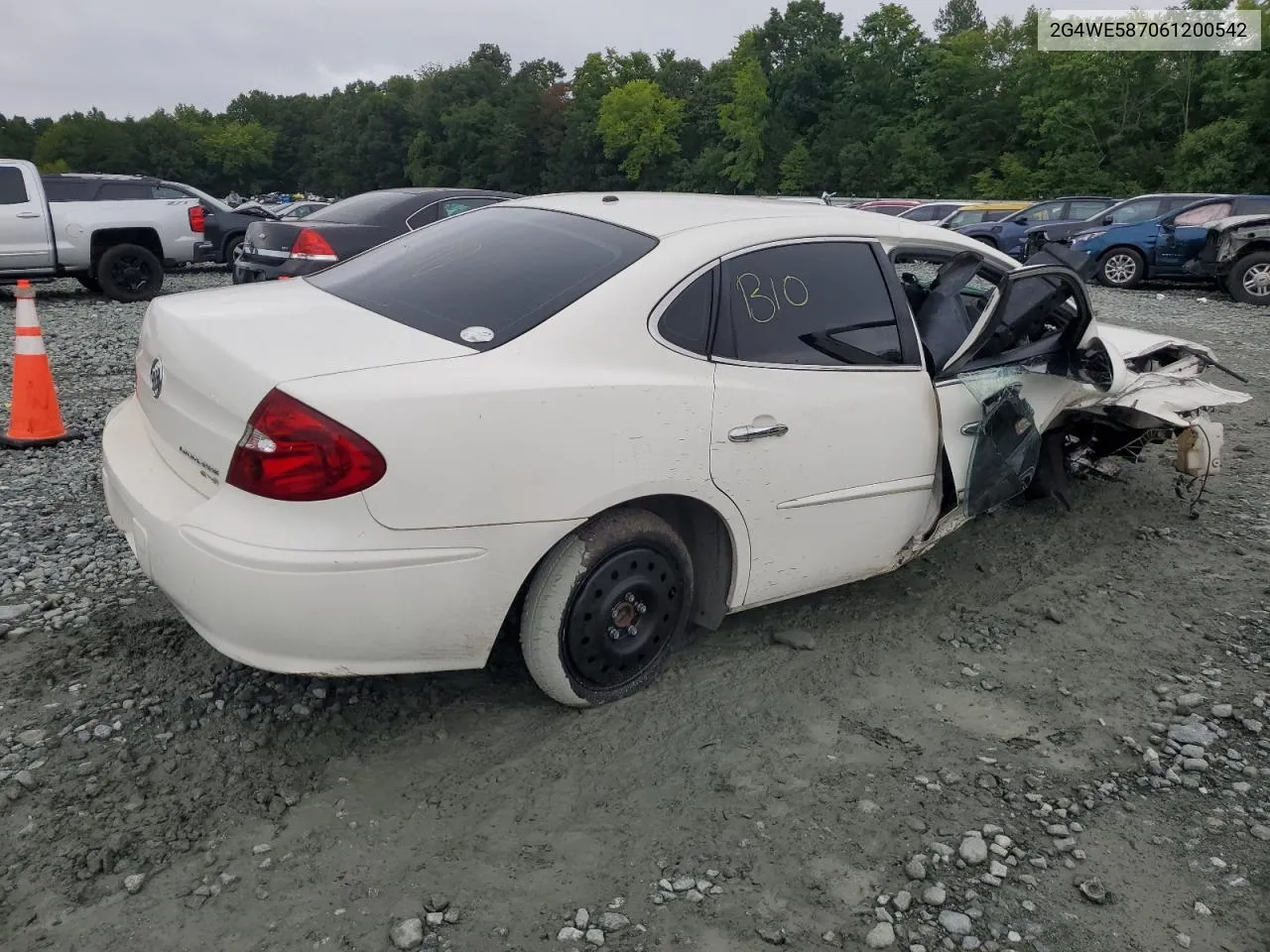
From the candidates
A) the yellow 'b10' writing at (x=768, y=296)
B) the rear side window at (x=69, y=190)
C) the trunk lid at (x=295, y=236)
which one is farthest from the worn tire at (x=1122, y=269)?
the rear side window at (x=69, y=190)

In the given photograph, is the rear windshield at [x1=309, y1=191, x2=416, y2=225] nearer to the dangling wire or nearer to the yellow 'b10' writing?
the yellow 'b10' writing

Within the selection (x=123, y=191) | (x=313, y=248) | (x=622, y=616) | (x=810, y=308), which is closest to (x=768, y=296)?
(x=810, y=308)

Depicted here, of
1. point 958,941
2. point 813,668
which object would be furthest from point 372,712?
point 958,941

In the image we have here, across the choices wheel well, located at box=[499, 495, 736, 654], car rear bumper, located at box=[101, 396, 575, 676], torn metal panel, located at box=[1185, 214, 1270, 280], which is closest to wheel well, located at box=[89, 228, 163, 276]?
car rear bumper, located at box=[101, 396, 575, 676]

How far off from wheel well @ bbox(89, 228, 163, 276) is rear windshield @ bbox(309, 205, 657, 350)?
34.0 feet

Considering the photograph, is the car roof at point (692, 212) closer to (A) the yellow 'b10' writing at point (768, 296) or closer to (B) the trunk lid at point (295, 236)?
(A) the yellow 'b10' writing at point (768, 296)

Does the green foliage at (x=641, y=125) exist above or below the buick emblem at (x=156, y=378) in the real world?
above

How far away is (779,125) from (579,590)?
69.3 meters

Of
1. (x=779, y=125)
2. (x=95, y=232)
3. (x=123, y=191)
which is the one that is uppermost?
(x=779, y=125)

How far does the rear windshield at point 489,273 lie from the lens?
9.49ft

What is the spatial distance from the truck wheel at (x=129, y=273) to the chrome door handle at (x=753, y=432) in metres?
11.6

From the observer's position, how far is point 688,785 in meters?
2.77

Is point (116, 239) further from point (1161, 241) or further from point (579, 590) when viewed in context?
point (1161, 241)

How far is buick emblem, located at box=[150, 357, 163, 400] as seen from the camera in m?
3.00
